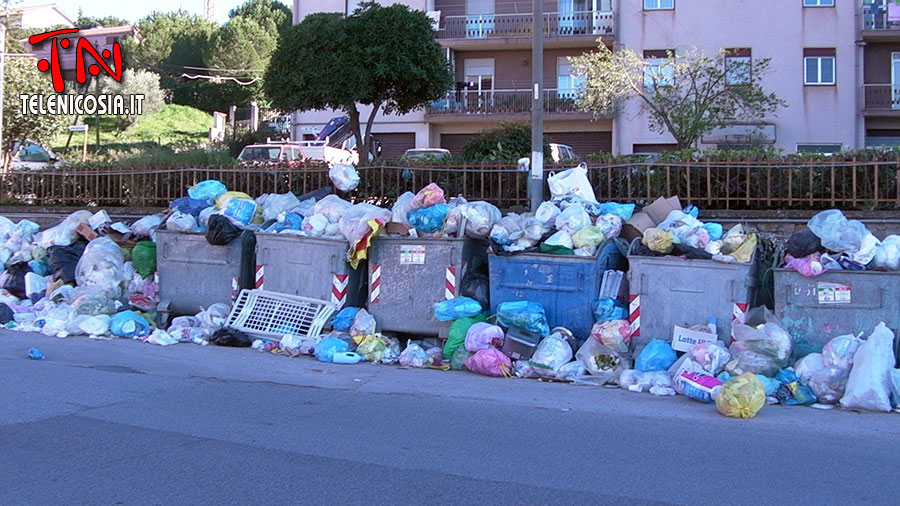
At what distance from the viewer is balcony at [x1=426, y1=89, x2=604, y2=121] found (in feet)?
91.2

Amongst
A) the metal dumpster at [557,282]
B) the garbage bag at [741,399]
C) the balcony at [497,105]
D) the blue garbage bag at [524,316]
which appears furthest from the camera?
the balcony at [497,105]

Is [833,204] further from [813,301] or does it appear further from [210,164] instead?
[210,164]

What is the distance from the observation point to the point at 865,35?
1019 inches

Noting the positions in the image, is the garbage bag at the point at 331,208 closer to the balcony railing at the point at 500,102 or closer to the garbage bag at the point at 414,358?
the garbage bag at the point at 414,358

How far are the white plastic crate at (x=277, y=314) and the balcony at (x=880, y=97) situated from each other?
71.4 feet

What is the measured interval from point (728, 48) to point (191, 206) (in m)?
19.1

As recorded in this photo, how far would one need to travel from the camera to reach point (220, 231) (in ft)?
36.3

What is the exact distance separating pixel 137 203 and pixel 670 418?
11.2 m

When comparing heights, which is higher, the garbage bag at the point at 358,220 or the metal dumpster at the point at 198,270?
the garbage bag at the point at 358,220

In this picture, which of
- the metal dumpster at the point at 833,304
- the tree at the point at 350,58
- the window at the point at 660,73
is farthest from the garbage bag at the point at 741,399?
the window at the point at 660,73

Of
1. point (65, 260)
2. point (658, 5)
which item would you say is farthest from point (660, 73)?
point (65, 260)

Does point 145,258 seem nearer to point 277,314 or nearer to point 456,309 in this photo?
point 277,314

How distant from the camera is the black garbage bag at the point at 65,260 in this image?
1249cm

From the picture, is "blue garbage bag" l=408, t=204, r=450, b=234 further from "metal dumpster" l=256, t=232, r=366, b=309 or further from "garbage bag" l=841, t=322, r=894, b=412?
"garbage bag" l=841, t=322, r=894, b=412
